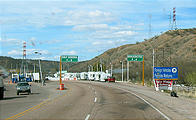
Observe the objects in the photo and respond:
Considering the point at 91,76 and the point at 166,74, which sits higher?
the point at 166,74

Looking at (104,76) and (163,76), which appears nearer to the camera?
(163,76)

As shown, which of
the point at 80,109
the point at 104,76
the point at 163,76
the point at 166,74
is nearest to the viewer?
the point at 80,109

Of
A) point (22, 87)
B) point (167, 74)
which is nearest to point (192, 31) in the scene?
point (167, 74)

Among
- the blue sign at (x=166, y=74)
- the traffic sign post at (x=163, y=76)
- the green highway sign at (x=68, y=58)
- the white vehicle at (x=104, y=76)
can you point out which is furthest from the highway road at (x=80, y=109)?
the white vehicle at (x=104, y=76)

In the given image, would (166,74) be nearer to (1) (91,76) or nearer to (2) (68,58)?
(2) (68,58)

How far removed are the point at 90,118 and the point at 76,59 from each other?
4133cm

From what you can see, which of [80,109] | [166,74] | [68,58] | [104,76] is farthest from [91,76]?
[80,109]

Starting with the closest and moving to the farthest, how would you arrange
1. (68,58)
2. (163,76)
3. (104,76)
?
1. (163,76)
2. (68,58)
3. (104,76)

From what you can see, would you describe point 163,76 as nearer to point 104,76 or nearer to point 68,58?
point 68,58

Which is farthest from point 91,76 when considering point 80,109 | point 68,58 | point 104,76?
point 80,109

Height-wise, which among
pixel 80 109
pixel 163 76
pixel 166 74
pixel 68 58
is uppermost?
pixel 68 58

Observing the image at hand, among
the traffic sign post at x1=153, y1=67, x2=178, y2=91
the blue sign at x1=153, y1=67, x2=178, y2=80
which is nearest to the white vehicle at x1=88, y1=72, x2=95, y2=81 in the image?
the traffic sign post at x1=153, y1=67, x2=178, y2=91

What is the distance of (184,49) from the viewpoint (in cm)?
9750

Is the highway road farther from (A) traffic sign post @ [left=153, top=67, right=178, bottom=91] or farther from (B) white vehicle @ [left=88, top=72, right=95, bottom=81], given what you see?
(B) white vehicle @ [left=88, top=72, right=95, bottom=81]
